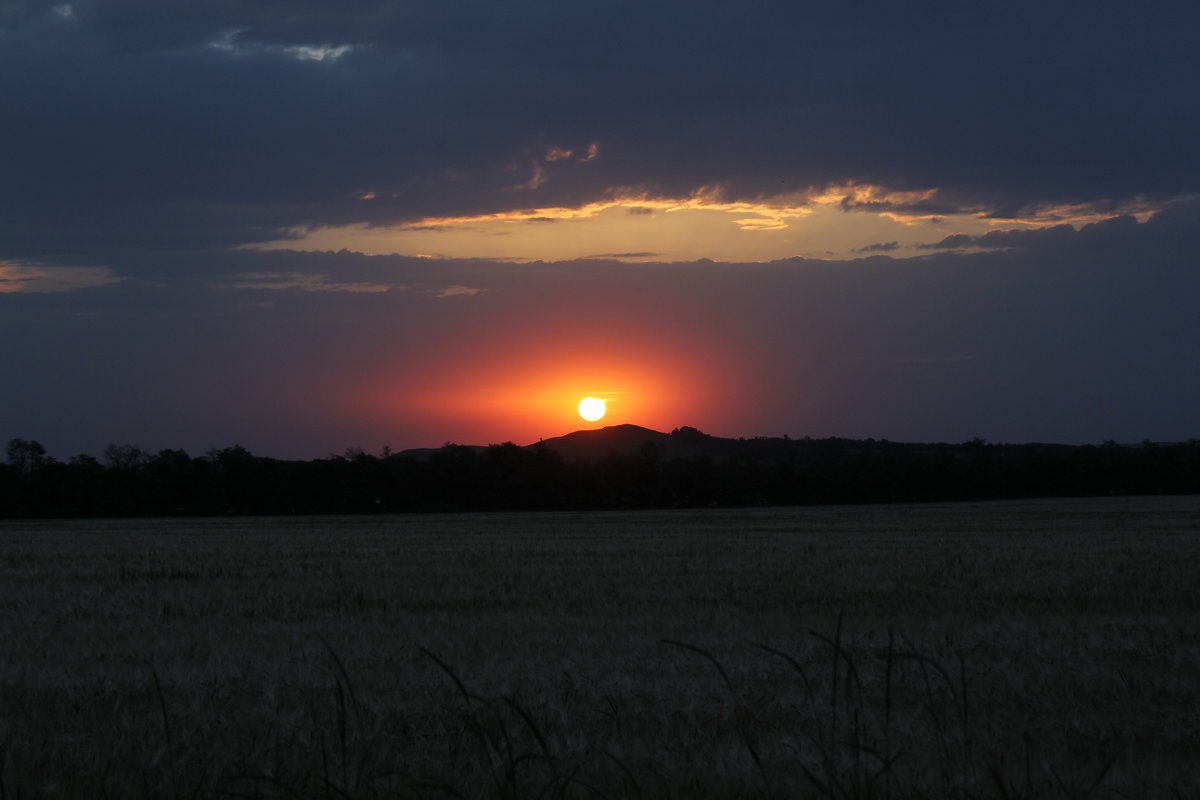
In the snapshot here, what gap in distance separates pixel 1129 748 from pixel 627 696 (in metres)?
3.18

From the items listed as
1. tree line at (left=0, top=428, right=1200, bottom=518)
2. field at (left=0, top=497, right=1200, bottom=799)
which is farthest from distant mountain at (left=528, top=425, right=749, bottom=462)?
field at (left=0, top=497, right=1200, bottom=799)

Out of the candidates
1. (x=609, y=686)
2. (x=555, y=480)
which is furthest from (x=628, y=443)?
(x=609, y=686)

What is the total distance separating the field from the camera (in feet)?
17.1

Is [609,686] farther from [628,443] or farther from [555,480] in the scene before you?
[628,443]

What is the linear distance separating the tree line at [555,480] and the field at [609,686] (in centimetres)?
7396

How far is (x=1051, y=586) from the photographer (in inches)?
611

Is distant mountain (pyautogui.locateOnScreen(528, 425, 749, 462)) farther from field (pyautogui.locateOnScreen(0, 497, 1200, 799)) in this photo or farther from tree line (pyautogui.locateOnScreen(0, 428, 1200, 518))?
field (pyautogui.locateOnScreen(0, 497, 1200, 799))

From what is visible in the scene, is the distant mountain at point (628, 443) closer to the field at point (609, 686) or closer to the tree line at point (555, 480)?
the tree line at point (555, 480)

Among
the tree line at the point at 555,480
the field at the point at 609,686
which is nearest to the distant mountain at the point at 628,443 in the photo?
the tree line at the point at 555,480

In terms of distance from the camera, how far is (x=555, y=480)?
9544 centimetres

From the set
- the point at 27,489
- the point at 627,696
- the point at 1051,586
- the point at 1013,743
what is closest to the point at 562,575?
the point at 1051,586

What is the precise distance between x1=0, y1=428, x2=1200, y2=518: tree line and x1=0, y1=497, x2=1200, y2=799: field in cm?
7396

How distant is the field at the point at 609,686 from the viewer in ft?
17.1

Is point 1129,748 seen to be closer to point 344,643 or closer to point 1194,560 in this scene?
point 344,643
